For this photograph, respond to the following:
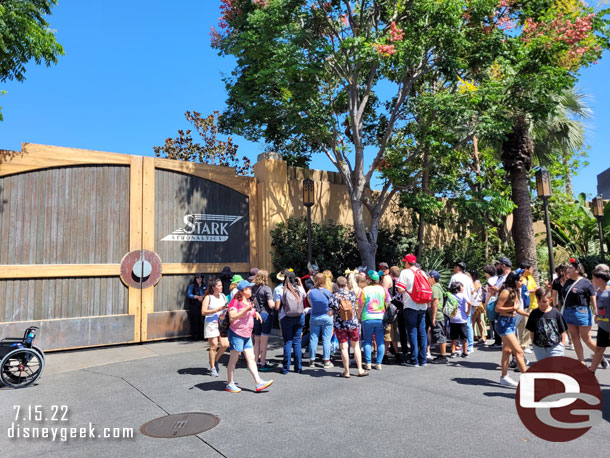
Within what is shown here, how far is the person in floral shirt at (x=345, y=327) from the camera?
7.38 metres

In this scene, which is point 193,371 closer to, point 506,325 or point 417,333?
point 417,333

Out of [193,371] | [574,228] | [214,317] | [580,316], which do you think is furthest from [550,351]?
[574,228]

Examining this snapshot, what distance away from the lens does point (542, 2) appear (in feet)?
39.9

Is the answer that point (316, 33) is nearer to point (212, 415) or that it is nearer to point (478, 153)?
point (478, 153)

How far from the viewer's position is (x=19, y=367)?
7.11 m

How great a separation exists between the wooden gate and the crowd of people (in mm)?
4041

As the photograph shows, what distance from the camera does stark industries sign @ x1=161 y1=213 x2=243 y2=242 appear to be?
1209 centimetres

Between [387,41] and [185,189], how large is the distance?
6.77 meters

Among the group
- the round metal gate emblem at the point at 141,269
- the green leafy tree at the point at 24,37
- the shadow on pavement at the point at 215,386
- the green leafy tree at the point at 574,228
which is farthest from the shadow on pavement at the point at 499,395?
the green leafy tree at the point at 574,228

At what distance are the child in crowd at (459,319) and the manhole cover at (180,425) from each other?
5.33 metres

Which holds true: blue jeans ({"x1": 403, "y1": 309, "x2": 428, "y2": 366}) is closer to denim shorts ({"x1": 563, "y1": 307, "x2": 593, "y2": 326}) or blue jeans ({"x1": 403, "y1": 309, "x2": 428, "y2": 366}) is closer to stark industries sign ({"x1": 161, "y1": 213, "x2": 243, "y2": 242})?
denim shorts ({"x1": 563, "y1": 307, "x2": 593, "y2": 326})

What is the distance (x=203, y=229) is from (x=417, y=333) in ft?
22.5

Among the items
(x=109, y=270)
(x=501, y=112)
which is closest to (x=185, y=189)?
(x=109, y=270)

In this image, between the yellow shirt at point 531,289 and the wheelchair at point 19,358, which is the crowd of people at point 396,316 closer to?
the yellow shirt at point 531,289
